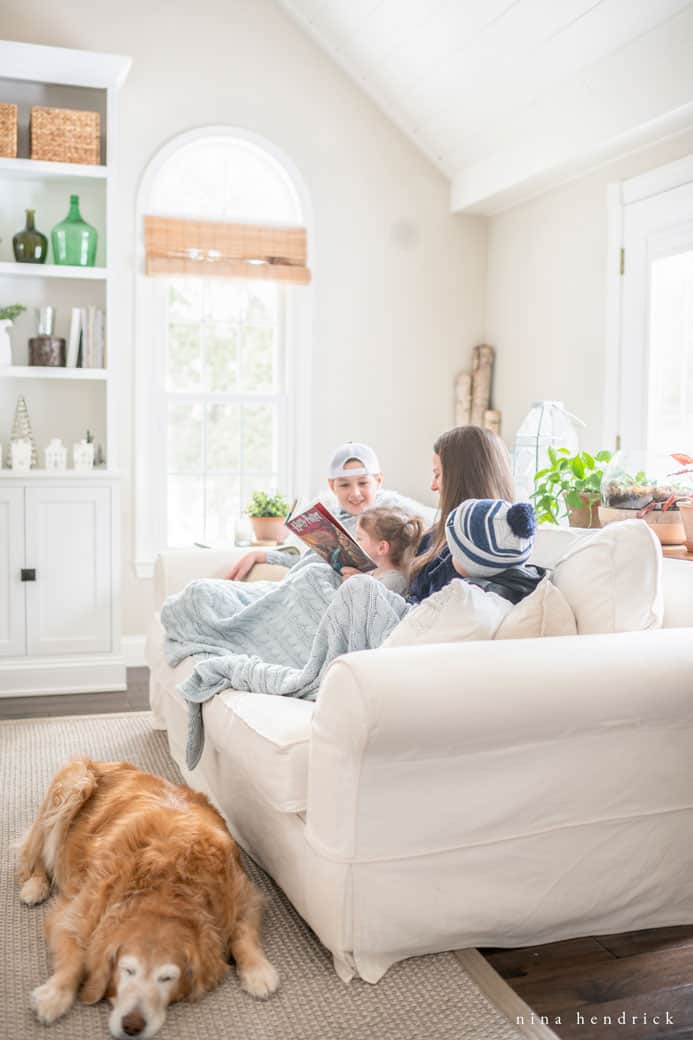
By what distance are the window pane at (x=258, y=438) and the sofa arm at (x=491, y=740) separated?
10.8 feet

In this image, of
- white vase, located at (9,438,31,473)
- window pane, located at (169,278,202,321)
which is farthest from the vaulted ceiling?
white vase, located at (9,438,31,473)

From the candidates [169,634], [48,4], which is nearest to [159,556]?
[169,634]

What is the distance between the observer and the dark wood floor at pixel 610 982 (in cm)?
180

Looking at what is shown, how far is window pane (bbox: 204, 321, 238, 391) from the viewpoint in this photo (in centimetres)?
510

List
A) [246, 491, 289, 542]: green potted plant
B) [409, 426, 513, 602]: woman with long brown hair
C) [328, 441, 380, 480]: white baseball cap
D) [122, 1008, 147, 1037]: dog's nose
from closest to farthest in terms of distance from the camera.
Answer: [122, 1008, 147, 1037]: dog's nose
[409, 426, 513, 602]: woman with long brown hair
[328, 441, 380, 480]: white baseball cap
[246, 491, 289, 542]: green potted plant

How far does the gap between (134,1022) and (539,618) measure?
1.15 meters

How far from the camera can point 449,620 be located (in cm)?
209

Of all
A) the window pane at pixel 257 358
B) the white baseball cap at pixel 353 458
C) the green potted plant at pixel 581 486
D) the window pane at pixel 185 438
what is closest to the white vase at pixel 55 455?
the window pane at pixel 185 438

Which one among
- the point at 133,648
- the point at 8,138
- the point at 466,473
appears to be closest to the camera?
the point at 466,473

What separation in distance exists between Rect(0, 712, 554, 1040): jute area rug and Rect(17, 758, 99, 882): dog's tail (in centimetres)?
9

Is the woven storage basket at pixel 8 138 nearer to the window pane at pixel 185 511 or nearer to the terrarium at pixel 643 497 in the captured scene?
the window pane at pixel 185 511

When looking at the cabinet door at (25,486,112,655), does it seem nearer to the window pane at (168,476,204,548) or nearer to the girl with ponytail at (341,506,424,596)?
the window pane at (168,476,204,548)

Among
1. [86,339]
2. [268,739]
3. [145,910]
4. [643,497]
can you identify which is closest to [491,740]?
[268,739]

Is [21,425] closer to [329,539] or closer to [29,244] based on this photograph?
[29,244]
